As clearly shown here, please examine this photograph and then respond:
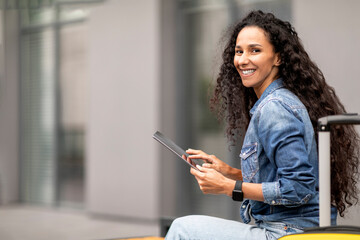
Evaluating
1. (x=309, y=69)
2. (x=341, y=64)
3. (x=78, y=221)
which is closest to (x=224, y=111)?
(x=309, y=69)

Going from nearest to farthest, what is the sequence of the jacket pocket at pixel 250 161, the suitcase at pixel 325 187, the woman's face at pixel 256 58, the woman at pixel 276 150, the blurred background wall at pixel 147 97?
the suitcase at pixel 325 187 → the woman at pixel 276 150 → the jacket pocket at pixel 250 161 → the woman's face at pixel 256 58 → the blurred background wall at pixel 147 97

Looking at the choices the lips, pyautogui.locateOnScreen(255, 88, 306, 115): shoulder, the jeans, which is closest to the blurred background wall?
the lips

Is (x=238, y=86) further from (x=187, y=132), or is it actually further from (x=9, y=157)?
(x=9, y=157)

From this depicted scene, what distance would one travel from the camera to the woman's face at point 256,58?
6.15 feet

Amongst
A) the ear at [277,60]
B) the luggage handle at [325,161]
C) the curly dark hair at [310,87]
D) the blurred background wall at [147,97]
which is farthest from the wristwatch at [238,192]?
the blurred background wall at [147,97]

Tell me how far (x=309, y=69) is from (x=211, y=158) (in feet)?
1.74

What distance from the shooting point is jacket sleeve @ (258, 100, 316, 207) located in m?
1.62

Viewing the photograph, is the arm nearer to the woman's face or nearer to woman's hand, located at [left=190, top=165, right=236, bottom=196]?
woman's hand, located at [left=190, top=165, right=236, bottom=196]

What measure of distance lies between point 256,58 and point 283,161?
428mm

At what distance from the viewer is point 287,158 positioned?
1.62 m

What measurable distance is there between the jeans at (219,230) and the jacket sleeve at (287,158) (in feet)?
0.36

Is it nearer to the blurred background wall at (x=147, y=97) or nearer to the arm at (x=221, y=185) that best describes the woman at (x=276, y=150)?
the arm at (x=221, y=185)

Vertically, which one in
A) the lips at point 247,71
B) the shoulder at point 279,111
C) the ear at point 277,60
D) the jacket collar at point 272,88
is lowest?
the shoulder at point 279,111

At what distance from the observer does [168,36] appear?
21.0 feet
